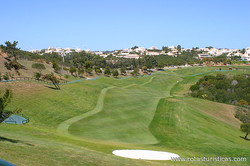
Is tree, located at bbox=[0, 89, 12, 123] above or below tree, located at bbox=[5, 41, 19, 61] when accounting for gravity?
below

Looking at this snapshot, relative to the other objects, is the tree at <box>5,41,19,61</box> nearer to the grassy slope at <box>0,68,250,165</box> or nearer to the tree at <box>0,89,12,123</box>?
the grassy slope at <box>0,68,250,165</box>

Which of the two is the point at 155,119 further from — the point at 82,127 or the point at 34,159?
the point at 34,159

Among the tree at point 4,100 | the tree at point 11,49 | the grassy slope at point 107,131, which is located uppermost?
the tree at point 11,49

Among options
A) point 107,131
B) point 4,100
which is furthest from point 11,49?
point 4,100

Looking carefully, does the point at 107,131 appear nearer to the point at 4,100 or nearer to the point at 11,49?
the point at 4,100

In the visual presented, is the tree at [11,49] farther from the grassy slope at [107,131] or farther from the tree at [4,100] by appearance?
the tree at [4,100]

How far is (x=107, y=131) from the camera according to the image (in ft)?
122

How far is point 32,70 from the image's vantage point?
344ft

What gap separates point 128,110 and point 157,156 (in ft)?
92.9

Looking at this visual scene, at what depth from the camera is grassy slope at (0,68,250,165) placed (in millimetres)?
19734

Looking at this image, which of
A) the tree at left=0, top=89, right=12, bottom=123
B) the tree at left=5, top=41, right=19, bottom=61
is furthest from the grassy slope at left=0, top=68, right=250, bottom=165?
the tree at left=5, top=41, right=19, bottom=61

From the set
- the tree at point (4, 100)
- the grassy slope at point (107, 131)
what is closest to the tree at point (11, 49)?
the grassy slope at point (107, 131)

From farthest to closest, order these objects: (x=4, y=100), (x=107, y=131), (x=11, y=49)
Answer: (x=11, y=49), (x=107, y=131), (x=4, y=100)

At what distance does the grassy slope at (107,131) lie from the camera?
1973 centimetres
